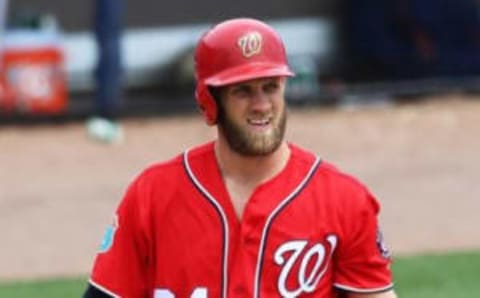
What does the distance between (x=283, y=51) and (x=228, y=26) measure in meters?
0.13

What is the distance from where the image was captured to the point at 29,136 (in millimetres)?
11320

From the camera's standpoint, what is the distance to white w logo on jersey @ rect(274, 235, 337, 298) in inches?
132

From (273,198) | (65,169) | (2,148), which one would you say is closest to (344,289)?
(273,198)

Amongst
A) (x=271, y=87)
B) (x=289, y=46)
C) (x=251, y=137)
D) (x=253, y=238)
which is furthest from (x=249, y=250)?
(x=289, y=46)

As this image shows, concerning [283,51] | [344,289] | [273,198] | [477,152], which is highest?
[283,51]

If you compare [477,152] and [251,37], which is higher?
[251,37]

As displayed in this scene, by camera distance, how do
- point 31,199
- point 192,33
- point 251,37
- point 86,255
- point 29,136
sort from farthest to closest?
point 192,33 → point 29,136 → point 31,199 → point 86,255 → point 251,37

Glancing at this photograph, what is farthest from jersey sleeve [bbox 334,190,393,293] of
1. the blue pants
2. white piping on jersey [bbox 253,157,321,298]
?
the blue pants

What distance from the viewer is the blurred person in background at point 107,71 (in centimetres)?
1127

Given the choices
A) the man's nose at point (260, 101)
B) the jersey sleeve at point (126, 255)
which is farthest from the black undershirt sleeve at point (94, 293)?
the man's nose at point (260, 101)

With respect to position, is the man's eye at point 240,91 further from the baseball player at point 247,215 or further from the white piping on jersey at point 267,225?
the white piping on jersey at point 267,225

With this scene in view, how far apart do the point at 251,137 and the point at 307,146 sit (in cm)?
743

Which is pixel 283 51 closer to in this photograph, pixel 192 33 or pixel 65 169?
pixel 65 169

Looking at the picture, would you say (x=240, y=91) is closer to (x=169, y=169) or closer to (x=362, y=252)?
(x=169, y=169)
